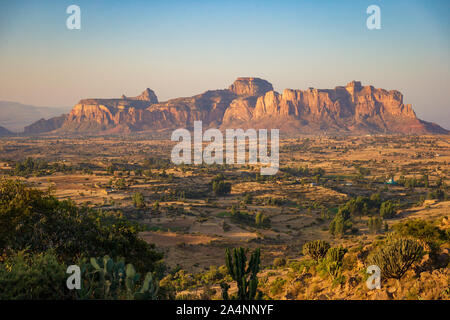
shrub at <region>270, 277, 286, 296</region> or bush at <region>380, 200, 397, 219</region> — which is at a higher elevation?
shrub at <region>270, 277, 286, 296</region>

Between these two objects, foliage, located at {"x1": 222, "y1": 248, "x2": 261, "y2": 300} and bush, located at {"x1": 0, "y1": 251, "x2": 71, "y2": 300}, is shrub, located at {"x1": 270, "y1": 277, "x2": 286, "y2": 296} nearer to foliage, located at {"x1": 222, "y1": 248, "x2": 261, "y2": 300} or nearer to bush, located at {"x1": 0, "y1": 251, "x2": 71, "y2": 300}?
foliage, located at {"x1": 222, "y1": 248, "x2": 261, "y2": 300}

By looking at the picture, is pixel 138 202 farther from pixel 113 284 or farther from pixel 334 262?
pixel 113 284

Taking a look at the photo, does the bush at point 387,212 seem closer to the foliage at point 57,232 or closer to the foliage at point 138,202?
the foliage at point 138,202

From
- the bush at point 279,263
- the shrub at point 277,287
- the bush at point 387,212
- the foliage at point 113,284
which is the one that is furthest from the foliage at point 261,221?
the foliage at point 113,284

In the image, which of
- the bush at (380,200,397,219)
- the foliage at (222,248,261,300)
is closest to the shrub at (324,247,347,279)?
the foliage at (222,248,261,300)

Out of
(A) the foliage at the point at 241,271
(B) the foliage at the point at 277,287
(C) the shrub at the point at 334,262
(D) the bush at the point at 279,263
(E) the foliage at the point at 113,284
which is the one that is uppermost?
(E) the foliage at the point at 113,284

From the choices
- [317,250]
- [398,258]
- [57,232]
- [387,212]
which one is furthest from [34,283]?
[387,212]
